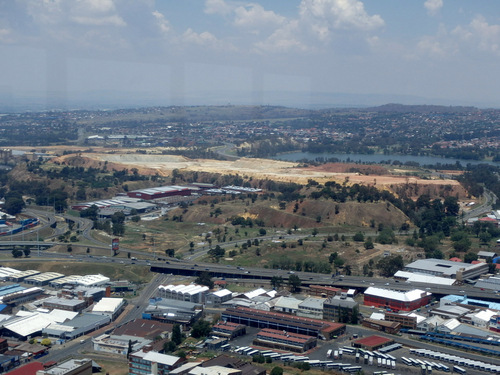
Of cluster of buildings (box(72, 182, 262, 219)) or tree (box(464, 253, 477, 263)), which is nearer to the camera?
tree (box(464, 253, 477, 263))

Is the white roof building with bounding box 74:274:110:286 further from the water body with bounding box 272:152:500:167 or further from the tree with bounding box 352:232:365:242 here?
the water body with bounding box 272:152:500:167

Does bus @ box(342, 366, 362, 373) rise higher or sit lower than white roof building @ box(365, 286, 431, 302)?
lower

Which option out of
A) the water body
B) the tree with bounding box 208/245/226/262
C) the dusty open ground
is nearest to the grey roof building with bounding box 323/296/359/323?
the tree with bounding box 208/245/226/262

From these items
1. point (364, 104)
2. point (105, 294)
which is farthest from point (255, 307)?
point (364, 104)

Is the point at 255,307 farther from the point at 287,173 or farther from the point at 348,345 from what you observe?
the point at 287,173

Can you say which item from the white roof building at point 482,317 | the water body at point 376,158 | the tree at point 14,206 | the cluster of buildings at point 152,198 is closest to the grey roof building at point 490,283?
the white roof building at point 482,317

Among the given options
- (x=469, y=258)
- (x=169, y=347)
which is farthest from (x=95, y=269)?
(x=469, y=258)
